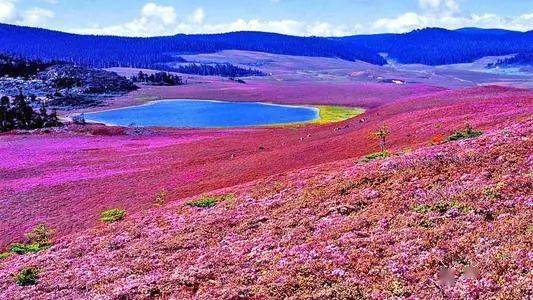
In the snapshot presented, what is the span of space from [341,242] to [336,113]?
99832 mm

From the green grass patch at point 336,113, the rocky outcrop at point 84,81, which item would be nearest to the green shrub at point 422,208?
the green grass patch at point 336,113

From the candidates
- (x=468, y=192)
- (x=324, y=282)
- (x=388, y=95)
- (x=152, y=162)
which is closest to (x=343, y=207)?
(x=468, y=192)

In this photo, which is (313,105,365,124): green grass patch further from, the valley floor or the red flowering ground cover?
the valley floor

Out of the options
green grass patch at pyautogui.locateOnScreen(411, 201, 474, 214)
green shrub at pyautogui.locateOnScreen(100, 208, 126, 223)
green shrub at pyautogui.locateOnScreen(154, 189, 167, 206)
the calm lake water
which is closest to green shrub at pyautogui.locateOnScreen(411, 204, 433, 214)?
green grass patch at pyautogui.locateOnScreen(411, 201, 474, 214)

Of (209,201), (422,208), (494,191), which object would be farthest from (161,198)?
(494,191)

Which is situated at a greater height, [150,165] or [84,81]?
[84,81]

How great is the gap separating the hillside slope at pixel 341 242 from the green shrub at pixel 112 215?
2221 mm

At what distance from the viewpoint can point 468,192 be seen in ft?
58.1

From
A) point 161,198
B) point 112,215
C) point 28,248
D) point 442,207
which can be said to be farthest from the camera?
point 161,198

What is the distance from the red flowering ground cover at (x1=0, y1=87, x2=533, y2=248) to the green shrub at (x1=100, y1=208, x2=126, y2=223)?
2.35ft

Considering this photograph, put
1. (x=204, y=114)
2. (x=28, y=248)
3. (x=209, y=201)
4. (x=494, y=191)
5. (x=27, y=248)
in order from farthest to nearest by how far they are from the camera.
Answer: (x=204, y=114) < (x=209, y=201) < (x=27, y=248) < (x=28, y=248) < (x=494, y=191)

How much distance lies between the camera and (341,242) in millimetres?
16234

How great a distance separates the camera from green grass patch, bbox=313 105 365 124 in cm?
10284

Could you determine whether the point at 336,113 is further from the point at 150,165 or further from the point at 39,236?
the point at 39,236
